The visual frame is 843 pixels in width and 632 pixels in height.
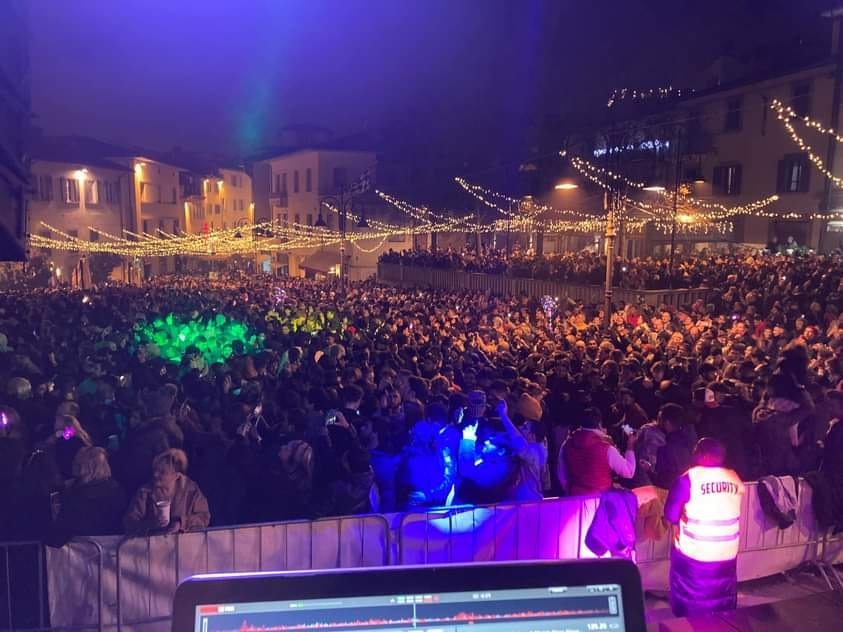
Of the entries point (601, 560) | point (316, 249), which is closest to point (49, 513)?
point (601, 560)

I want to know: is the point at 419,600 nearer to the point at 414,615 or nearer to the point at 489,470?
the point at 414,615

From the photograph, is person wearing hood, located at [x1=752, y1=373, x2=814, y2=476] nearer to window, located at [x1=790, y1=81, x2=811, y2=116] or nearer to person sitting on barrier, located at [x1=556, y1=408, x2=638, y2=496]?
person sitting on barrier, located at [x1=556, y1=408, x2=638, y2=496]

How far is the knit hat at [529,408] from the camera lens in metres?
6.13

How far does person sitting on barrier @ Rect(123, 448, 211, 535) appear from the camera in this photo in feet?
13.6

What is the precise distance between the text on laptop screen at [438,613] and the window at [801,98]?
105 ft

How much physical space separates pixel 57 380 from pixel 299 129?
47488 mm

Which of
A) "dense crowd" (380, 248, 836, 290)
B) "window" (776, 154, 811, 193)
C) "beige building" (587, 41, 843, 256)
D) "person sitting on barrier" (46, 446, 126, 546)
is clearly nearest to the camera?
"person sitting on barrier" (46, 446, 126, 546)

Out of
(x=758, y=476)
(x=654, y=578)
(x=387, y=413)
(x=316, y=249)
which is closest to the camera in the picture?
(x=654, y=578)

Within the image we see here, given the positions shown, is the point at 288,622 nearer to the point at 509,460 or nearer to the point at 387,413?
the point at 509,460

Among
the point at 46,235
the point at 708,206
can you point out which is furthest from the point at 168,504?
the point at 46,235

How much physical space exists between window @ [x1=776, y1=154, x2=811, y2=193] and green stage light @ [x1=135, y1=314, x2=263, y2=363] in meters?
26.1

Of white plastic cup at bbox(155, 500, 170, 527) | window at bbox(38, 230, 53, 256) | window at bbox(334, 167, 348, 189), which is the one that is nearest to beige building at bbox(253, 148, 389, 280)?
window at bbox(334, 167, 348, 189)

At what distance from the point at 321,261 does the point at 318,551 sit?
36.8 metres

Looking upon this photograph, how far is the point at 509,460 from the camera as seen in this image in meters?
5.16
